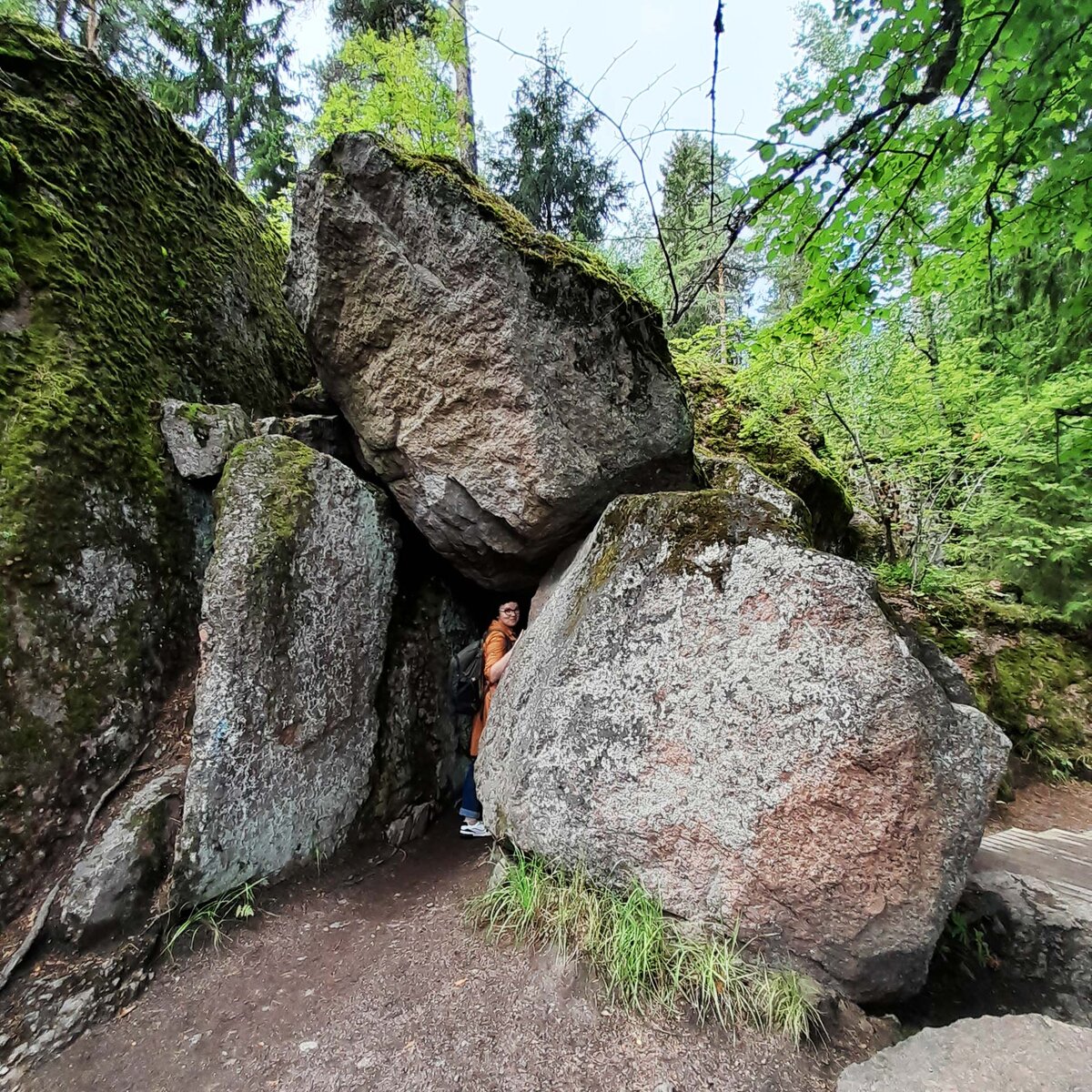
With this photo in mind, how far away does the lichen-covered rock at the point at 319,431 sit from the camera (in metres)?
5.16

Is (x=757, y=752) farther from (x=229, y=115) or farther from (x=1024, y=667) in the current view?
(x=229, y=115)

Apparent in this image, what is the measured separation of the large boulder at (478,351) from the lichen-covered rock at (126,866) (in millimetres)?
2816

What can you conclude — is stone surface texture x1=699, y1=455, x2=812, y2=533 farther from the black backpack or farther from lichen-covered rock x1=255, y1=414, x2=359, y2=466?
lichen-covered rock x1=255, y1=414, x2=359, y2=466

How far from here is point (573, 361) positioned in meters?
4.53

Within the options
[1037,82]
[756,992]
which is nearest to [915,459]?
[1037,82]

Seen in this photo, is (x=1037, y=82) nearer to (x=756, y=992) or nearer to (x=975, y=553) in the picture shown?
(x=756, y=992)

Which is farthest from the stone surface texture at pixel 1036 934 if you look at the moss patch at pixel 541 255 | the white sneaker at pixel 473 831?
the moss patch at pixel 541 255

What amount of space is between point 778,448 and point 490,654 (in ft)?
15.4

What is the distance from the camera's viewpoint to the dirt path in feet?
8.58

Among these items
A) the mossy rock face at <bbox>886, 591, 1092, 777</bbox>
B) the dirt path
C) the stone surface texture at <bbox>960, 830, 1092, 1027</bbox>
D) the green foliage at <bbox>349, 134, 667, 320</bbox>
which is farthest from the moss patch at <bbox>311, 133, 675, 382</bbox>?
the mossy rock face at <bbox>886, 591, 1092, 777</bbox>

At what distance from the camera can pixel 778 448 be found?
718cm

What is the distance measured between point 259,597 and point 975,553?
9.29 metres

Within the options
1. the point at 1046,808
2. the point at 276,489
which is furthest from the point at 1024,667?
the point at 276,489

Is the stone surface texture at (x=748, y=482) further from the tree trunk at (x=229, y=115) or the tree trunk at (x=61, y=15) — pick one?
the tree trunk at (x=61, y=15)
